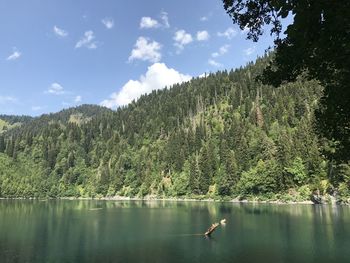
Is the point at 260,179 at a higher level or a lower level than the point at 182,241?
higher

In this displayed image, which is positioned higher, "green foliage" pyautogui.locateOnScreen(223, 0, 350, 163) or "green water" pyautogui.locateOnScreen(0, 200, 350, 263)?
"green foliage" pyautogui.locateOnScreen(223, 0, 350, 163)

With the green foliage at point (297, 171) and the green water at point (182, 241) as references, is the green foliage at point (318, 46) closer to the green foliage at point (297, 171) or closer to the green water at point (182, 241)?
the green water at point (182, 241)

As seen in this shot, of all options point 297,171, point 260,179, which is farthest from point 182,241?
point 260,179

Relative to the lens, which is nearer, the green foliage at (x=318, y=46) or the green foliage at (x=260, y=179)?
the green foliage at (x=318, y=46)

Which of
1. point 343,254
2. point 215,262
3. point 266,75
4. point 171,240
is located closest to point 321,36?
point 266,75

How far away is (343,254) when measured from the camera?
158 ft

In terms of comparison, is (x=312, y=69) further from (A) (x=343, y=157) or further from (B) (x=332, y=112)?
(A) (x=343, y=157)

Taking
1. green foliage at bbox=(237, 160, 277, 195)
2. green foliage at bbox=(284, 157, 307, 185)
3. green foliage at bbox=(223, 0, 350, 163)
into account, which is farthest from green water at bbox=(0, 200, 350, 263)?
green foliage at bbox=(237, 160, 277, 195)

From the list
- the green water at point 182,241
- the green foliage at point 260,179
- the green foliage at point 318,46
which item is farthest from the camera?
the green foliage at point 260,179

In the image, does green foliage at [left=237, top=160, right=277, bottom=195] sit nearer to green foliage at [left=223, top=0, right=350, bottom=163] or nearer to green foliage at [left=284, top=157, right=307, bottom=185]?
green foliage at [left=284, top=157, right=307, bottom=185]

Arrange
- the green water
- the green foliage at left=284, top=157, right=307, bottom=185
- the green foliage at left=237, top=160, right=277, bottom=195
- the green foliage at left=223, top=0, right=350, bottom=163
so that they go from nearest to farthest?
the green foliage at left=223, top=0, right=350, bottom=163 < the green water < the green foliage at left=284, top=157, right=307, bottom=185 < the green foliage at left=237, top=160, right=277, bottom=195

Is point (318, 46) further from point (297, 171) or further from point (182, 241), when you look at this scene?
point (297, 171)

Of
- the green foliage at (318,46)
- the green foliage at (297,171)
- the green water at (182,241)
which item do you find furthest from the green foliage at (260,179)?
the green foliage at (318,46)

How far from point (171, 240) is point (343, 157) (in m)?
45.7
